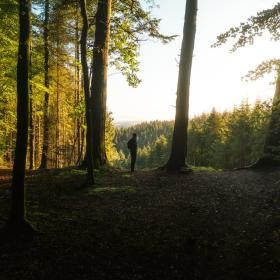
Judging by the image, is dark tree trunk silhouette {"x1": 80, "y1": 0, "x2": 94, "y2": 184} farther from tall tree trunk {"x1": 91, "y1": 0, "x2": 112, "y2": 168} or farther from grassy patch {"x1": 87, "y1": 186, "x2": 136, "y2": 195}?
tall tree trunk {"x1": 91, "y1": 0, "x2": 112, "y2": 168}

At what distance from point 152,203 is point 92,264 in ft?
11.1

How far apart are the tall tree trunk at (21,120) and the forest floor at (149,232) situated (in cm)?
48

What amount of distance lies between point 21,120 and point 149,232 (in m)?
3.62

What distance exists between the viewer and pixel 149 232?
6.57 meters

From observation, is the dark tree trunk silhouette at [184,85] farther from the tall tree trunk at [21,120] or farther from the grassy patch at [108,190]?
the tall tree trunk at [21,120]

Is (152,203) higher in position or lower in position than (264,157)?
lower

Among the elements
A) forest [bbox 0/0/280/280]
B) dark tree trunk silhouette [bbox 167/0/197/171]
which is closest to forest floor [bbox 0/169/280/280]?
forest [bbox 0/0/280/280]

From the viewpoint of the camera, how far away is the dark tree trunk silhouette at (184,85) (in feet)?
41.0

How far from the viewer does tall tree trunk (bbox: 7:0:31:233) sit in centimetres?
625

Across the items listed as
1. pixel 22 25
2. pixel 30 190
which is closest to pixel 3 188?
pixel 30 190

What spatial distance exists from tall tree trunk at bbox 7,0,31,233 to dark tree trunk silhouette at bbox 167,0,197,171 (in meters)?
7.06

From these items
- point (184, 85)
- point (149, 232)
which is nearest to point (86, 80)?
point (184, 85)

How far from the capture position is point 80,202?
8633 millimetres

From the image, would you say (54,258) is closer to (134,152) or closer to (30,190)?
(30,190)
